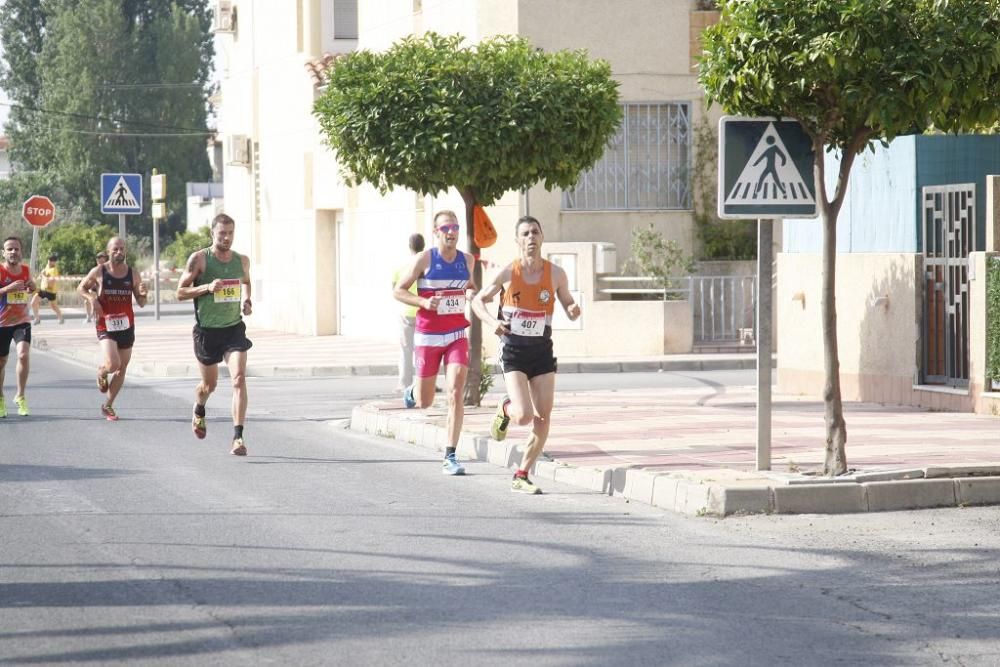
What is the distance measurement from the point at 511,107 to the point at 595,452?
4966 millimetres

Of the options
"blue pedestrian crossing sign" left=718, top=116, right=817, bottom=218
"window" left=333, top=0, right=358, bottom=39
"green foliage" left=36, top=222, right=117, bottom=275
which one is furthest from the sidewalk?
"green foliage" left=36, top=222, right=117, bottom=275

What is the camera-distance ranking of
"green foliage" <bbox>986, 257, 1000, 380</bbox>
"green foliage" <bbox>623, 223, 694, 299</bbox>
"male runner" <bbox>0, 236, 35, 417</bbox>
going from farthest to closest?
"green foliage" <bbox>623, 223, 694, 299</bbox>, "male runner" <bbox>0, 236, 35, 417</bbox>, "green foliage" <bbox>986, 257, 1000, 380</bbox>

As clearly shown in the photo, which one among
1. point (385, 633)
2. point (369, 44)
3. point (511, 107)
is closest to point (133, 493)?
point (385, 633)

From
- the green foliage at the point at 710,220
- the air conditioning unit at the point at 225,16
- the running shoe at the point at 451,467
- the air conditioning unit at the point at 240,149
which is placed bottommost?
the running shoe at the point at 451,467

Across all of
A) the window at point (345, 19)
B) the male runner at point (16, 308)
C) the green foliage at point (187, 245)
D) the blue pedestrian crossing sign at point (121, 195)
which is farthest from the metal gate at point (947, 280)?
the green foliage at point (187, 245)

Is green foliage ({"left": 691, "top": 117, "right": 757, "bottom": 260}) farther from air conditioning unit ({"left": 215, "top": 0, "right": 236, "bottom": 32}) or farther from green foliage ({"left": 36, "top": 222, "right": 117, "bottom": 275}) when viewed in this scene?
green foliage ({"left": 36, "top": 222, "right": 117, "bottom": 275})

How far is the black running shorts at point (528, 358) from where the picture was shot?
11.0 m

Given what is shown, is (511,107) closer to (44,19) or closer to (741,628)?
(741,628)

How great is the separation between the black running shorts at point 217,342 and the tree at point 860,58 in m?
4.97

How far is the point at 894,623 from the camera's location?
22.7 feet

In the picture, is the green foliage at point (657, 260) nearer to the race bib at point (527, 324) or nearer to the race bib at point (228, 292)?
the race bib at point (228, 292)

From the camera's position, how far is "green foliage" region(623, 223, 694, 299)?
25172 millimetres

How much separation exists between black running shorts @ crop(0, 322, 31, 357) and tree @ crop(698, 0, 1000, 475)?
951 cm

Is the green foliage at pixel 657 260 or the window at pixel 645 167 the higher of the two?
the window at pixel 645 167
